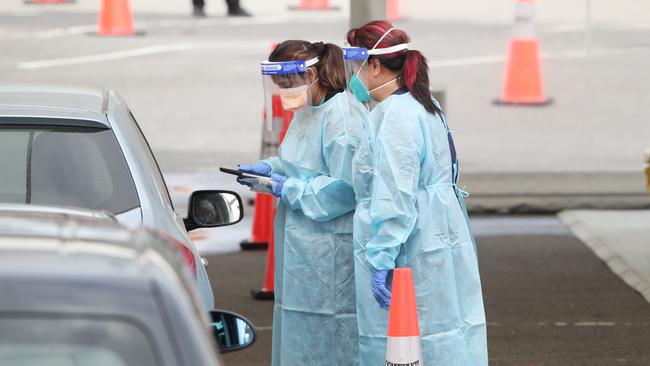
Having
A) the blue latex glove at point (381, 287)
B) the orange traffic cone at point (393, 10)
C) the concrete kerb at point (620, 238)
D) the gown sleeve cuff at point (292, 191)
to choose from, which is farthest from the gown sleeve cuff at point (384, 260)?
the orange traffic cone at point (393, 10)

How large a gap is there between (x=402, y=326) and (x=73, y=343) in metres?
2.67

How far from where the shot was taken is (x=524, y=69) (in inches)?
603

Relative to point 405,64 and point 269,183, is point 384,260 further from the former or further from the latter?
point 269,183

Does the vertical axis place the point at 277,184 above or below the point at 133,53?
above

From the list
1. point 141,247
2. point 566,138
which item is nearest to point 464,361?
point 141,247

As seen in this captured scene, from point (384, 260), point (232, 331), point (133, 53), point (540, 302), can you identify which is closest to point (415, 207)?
point (384, 260)

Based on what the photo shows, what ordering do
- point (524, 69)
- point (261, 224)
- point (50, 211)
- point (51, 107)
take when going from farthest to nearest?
point (524, 69), point (261, 224), point (51, 107), point (50, 211)

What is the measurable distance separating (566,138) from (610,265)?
5.30 m

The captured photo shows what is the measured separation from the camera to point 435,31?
2055cm

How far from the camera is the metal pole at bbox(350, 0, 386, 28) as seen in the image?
30.5ft

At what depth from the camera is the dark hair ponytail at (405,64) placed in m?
5.29

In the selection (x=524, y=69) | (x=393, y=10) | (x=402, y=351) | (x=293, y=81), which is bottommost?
(x=393, y=10)

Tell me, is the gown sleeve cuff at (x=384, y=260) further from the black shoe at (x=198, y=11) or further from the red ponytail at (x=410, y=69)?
the black shoe at (x=198, y=11)

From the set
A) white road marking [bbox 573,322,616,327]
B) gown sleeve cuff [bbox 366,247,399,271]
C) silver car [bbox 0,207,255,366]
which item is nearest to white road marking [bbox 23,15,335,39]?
white road marking [bbox 573,322,616,327]
